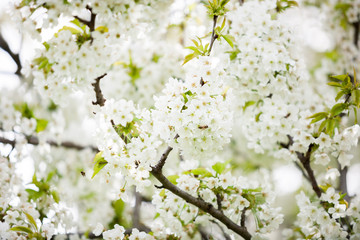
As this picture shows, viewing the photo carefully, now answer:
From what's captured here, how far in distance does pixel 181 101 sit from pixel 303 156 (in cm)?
150

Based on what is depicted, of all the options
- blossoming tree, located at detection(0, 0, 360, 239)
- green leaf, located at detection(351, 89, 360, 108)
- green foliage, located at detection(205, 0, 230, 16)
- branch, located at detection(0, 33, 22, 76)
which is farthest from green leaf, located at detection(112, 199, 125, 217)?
green leaf, located at detection(351, 89, 360, 108)

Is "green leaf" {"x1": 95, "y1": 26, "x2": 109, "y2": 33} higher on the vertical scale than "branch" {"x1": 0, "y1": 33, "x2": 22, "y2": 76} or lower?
lower

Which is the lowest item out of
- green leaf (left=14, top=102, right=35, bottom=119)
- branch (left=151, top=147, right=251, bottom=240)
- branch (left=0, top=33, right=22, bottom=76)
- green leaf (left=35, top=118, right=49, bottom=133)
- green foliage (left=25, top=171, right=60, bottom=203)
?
green foliage (left=25, top=171, right=60, bottom=203)

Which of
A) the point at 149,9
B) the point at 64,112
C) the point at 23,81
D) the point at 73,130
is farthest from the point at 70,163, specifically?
the point at 149,9

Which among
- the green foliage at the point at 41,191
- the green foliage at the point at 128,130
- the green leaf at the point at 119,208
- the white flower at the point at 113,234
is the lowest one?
the white flower at the point at 113,234

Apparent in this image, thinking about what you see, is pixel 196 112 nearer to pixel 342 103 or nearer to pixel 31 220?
pixel 342 103

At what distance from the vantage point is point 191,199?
268 cm

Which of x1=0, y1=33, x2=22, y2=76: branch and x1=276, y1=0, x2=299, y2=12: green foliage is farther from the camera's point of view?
x1=0, y1=33, x2=22, y2=76: branch

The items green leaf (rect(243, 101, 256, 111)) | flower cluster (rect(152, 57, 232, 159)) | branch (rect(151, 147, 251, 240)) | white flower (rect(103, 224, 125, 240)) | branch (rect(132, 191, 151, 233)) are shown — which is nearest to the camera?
flower cluster (rect(152, 57, 232, 159))

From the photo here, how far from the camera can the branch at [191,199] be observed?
2.51 meters

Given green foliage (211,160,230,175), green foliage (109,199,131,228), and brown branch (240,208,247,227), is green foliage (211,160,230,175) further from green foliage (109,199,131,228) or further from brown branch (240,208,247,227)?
green foliage (109,199,131,228)

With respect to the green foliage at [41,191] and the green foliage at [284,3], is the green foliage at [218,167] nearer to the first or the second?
the green foliage at [41,191]

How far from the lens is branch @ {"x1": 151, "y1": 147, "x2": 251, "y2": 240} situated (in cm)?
251

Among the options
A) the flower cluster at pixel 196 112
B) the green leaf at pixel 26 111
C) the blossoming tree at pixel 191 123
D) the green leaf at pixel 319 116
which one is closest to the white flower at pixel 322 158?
the blossoming tree at pixel 191 123
